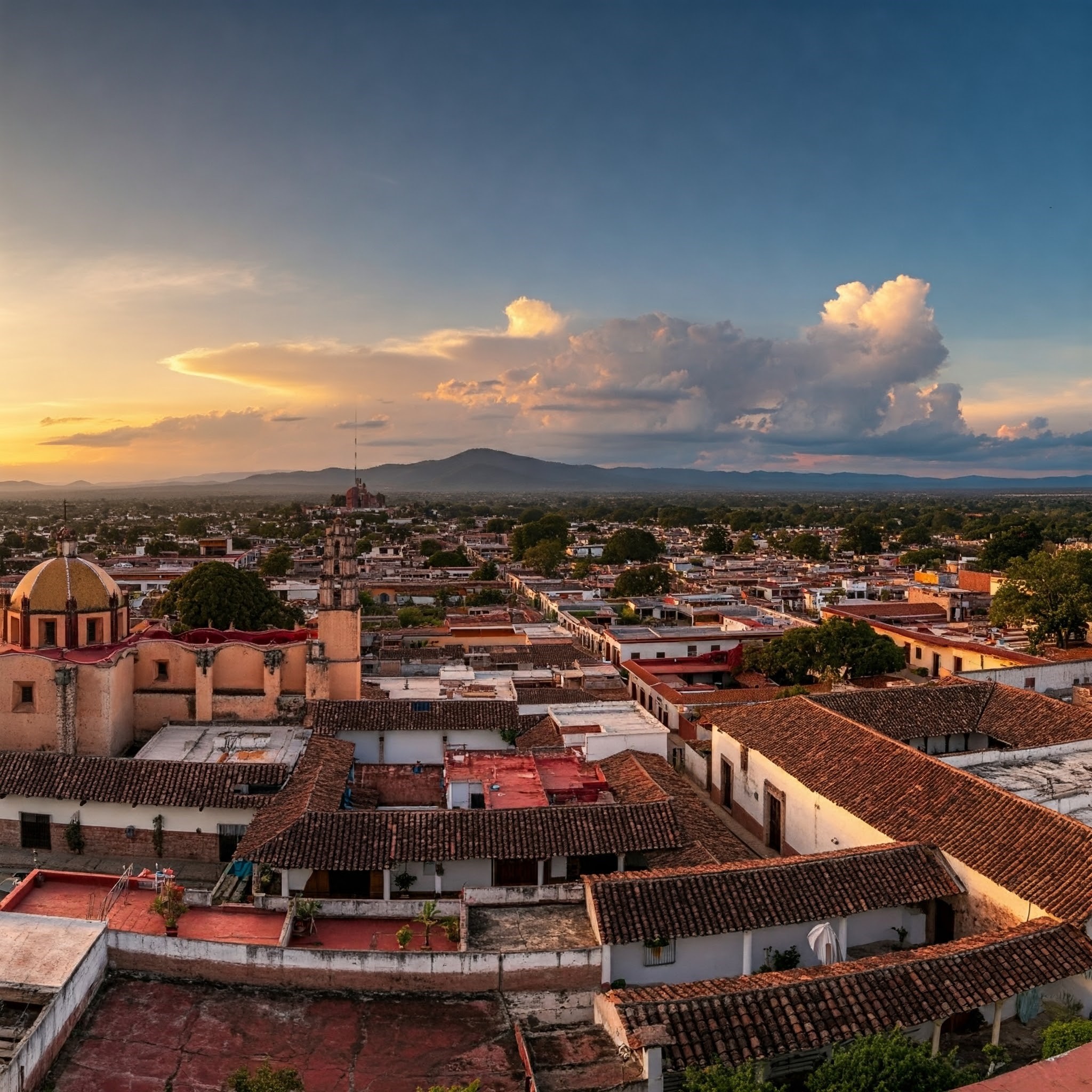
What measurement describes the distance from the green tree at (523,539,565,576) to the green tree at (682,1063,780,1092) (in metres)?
63.4

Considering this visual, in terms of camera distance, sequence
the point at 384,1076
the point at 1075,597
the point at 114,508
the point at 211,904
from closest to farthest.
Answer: the point at 384,1076, the point at 211,904, the point at 1075,597, the point at 114,508

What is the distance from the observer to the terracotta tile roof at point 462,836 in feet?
49.1

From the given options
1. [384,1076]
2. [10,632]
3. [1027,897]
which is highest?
[10,632]

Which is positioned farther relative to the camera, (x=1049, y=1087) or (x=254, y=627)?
(x=254, y=627)

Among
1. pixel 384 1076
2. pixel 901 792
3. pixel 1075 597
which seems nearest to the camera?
pixel 384 1076

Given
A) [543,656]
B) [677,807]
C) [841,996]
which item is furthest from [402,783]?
[543,656]

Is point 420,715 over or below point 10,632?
below

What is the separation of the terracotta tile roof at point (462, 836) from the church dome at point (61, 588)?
1043 cm

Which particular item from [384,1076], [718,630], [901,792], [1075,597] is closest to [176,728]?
[384,1076]

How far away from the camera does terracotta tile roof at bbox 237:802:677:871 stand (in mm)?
14953

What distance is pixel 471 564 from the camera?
7844 centimetres

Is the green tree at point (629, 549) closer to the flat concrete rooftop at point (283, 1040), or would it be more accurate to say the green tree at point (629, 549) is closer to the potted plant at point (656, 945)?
the potted plant at point (656, 945)

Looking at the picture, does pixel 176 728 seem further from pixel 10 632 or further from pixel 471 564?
pixel 471 564

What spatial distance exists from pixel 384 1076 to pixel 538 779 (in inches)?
350
